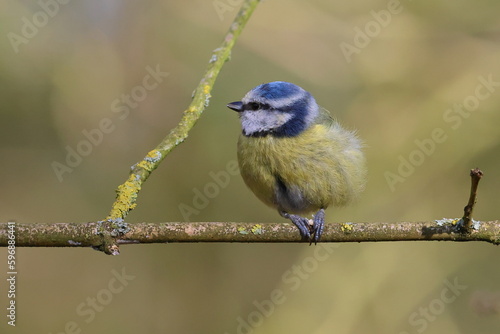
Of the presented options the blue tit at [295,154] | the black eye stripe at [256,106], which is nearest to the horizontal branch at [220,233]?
the blue tit at [295,154]

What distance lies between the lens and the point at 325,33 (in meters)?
5.03

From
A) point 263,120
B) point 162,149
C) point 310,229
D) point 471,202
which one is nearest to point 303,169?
point 263,120

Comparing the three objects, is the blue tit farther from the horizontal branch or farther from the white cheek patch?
the horizontal branch

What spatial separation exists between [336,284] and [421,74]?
6.75 ft

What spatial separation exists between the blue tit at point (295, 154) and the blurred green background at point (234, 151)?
135 centimetres

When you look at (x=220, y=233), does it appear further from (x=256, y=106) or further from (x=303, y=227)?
(x=256, y=106)

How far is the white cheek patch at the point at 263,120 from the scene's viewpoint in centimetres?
339

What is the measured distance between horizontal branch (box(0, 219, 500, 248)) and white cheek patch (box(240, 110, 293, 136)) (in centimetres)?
106

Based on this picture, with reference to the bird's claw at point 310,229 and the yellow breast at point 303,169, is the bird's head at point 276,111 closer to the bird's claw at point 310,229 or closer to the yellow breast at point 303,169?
the yellow breast at point 303,169

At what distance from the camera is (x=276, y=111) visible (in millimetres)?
3428

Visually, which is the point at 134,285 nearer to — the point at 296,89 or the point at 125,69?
the point at 125,69

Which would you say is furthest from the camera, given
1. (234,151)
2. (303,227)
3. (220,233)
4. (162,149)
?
(234,151)

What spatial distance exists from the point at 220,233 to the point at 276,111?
1361 mm

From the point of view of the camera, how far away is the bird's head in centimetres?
337
